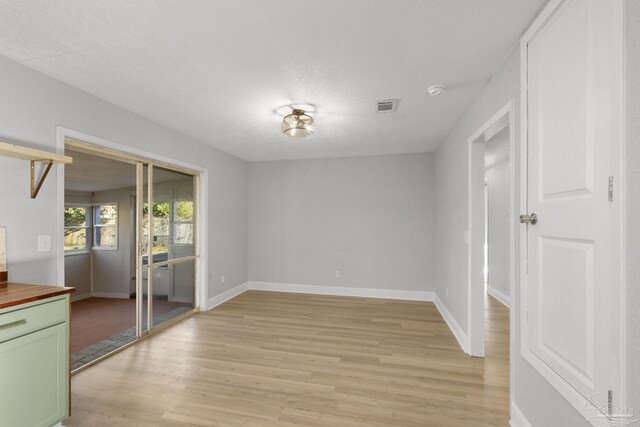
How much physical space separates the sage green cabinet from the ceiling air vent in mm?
3056

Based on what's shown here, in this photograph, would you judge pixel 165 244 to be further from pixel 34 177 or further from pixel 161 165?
pixel 34 177

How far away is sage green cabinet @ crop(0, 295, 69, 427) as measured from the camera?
151 cm

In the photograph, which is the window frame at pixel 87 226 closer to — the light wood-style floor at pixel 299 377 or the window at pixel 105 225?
the window at pixel 105 225

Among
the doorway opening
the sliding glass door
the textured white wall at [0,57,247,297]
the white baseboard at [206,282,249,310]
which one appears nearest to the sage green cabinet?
the textured white wall at [0,57,247,297]

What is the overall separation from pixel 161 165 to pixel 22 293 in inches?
85.7

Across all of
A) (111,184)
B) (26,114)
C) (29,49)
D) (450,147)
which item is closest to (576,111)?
(450,147)

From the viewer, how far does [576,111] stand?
125cm

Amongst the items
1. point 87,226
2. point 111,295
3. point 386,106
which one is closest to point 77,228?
point 87,226

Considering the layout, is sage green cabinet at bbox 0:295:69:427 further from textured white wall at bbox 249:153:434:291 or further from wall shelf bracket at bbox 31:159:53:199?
textured white wall at bbox 249:153:434:291

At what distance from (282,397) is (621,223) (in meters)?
2.34

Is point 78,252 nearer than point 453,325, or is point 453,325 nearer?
point 453,325

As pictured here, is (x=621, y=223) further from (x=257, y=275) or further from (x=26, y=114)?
(x=257, y=275)

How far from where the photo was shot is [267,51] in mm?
1893

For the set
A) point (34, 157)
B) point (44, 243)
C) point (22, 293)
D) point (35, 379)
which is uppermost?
point (34, 157)
